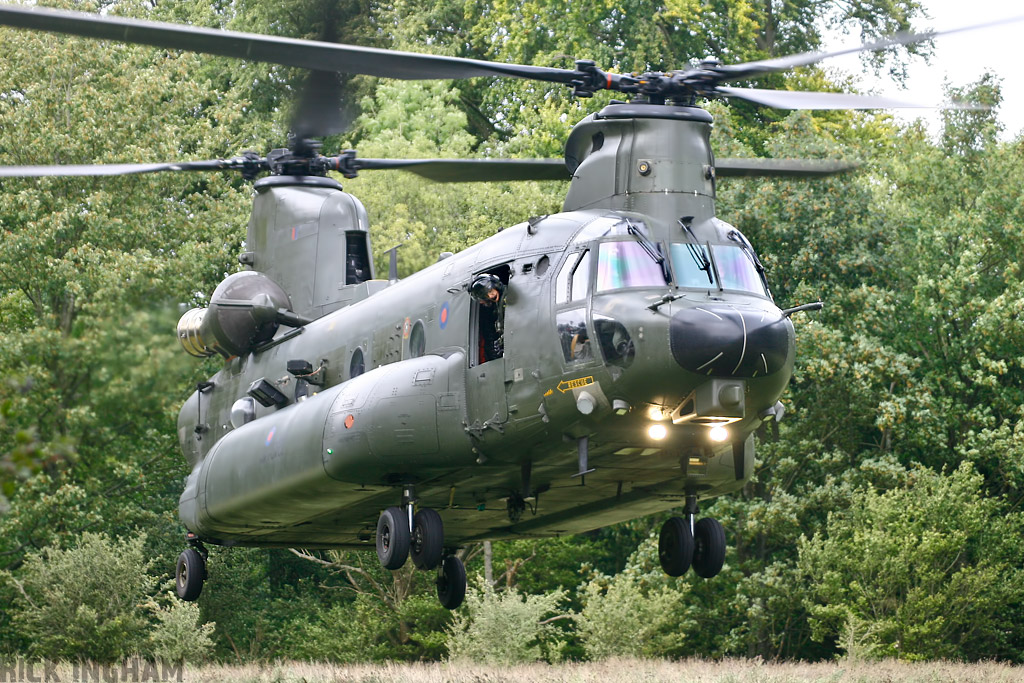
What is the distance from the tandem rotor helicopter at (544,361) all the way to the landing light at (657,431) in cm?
2

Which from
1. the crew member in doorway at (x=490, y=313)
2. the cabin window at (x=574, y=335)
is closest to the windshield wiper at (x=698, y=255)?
the cabin window at (x=574, y=335)

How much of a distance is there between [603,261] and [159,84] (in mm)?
23219

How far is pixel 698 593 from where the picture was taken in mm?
31453

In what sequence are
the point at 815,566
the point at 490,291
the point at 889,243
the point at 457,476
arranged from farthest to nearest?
1. the point at 889,243
2. the point at 815,566
3. the point at 457,476
4. the point at 490,291

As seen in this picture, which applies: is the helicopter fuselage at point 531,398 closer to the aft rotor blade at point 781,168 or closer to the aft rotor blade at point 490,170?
the aft rotor blade at point 490,170

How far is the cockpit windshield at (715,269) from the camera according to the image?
39.8 feet

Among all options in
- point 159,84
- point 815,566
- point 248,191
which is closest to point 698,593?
point 815,566

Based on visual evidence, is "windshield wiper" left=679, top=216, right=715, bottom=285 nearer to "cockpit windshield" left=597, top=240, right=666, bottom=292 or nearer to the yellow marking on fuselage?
"cockpit windshield" left=597, top=240, right=666, bottom=292

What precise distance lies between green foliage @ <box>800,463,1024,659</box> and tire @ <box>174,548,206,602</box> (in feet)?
40.6

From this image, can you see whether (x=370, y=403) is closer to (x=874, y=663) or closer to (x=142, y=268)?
(x=874, y=663)

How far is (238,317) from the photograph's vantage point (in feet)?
59.2

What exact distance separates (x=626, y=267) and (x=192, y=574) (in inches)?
362

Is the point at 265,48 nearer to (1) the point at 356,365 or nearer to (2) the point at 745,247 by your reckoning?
(2) the point at 745,247

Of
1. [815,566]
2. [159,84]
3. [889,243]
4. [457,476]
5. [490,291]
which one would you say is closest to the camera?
[490,291]
